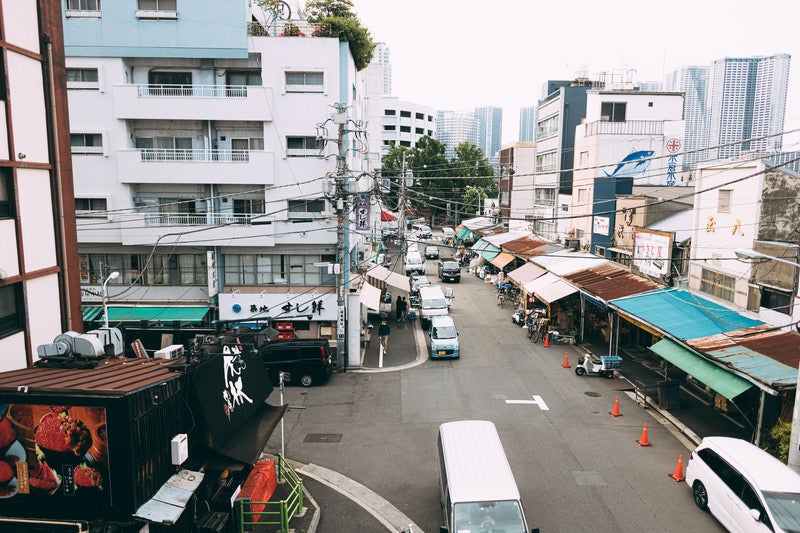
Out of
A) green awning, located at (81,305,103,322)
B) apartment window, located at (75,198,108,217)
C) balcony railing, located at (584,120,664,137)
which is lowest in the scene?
green awning, located at (81,305,103,322)

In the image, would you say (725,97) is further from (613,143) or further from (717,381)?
(717,381)

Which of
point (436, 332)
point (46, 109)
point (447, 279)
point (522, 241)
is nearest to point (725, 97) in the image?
point (522, 241)

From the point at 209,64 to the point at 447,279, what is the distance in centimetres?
2681

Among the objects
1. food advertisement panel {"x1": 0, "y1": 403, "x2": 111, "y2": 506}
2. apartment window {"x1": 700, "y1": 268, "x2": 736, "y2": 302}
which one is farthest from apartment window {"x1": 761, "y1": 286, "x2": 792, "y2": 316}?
food advertisement panel {"x1": 0, "y1": 403, "x2": 111, "y2": 506}

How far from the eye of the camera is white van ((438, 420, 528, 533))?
32.7ft

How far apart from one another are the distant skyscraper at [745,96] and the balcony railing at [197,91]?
31026 millimetres

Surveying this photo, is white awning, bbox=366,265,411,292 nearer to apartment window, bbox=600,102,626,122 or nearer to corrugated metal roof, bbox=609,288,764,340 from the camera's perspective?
corrugated metal roof, bbox=609,288,764,340

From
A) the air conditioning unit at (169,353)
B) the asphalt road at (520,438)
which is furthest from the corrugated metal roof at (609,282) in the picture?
the air conditioning unit at (169,353)

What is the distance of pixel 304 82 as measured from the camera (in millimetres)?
25719

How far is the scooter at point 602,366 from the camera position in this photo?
882 inches

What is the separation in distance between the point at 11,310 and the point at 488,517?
11481 millimetres

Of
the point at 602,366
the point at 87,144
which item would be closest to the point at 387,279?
the point at 602,366

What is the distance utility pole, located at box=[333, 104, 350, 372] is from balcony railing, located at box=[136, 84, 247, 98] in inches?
204

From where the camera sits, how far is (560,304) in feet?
99.1
